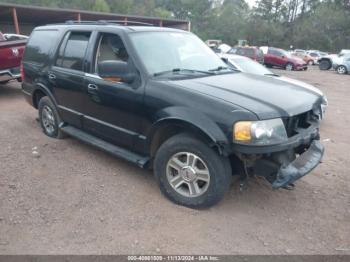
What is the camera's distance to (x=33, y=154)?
4930 mm

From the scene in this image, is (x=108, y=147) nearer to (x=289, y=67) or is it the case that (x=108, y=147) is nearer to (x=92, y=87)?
(x=92, y=87)

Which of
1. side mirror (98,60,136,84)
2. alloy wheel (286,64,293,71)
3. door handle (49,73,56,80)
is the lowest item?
alloy wheel (286,64,293,71)

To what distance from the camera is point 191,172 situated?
3.45 m

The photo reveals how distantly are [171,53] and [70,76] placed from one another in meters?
1.49

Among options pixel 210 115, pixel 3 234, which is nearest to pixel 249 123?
pixel 210 115

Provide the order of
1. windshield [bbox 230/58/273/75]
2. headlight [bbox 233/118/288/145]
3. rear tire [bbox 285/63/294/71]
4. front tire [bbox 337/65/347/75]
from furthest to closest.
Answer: rear tire [bbox 285/63/294/71] → front tire [bbox 337/65/347/75] → windshield [bbox 230/58/273/75] → headlight [bbox 233/118/288/145]

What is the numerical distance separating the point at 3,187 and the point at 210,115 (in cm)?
263

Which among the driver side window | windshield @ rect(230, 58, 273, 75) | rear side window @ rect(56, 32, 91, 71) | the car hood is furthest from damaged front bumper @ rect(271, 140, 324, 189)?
windshield @ rect(230, 58, 273, 75)

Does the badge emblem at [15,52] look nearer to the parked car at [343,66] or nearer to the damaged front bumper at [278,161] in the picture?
the damaged front bumper at [278,161]

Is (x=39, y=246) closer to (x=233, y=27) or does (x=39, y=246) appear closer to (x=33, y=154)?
(x=33, y=154)

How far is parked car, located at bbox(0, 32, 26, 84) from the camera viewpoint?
26.4 ft

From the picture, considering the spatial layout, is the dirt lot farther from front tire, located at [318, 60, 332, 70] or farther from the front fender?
front tire, located at [318, 60, 332, 70]

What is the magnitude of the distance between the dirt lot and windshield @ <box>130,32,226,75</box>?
4.81 ft

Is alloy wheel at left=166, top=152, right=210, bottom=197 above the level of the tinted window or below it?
above
